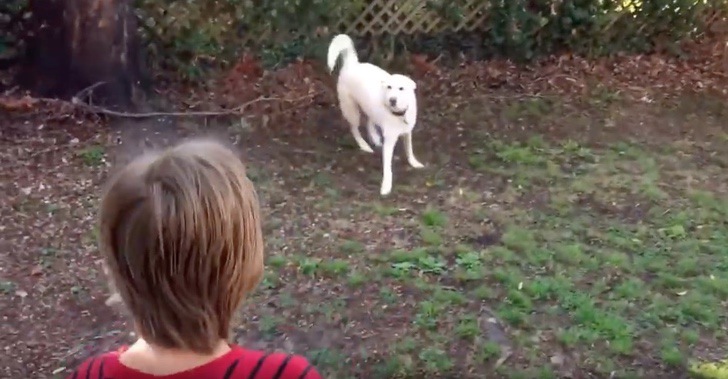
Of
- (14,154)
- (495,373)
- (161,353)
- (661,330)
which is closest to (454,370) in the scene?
(495,373)

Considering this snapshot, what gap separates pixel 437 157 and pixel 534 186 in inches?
27.8

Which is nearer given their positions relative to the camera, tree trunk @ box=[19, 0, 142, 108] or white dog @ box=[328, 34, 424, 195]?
white dog @ box=[328, 34, 424, 195]

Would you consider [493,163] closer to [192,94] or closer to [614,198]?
[614,198]

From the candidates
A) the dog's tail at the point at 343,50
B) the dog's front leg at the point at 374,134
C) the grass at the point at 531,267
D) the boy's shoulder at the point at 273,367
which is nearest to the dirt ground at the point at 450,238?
the grass at the point at 531,267

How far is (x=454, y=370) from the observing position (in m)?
3.49

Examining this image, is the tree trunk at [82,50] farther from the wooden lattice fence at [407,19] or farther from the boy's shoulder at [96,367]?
the boy's shoulder at [96,367]

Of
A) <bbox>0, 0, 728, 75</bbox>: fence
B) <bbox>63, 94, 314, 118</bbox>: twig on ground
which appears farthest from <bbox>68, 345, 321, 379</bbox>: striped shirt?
<bbox>0, 0, 728, 75</bbox>: fence

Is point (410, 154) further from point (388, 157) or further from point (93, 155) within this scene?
point (93, 155)

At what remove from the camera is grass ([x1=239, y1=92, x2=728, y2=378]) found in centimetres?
360

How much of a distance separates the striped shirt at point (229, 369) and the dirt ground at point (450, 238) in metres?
2.06

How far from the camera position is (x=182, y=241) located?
133 cm

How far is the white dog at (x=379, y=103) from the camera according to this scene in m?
5.01

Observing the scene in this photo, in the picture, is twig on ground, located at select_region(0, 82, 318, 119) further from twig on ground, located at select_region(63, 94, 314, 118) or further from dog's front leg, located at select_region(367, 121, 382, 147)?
A: dog's front leg, located at select_region(367, 121, 382, 147)

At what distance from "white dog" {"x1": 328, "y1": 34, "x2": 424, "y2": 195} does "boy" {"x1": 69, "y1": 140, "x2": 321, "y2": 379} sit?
3620 mm
